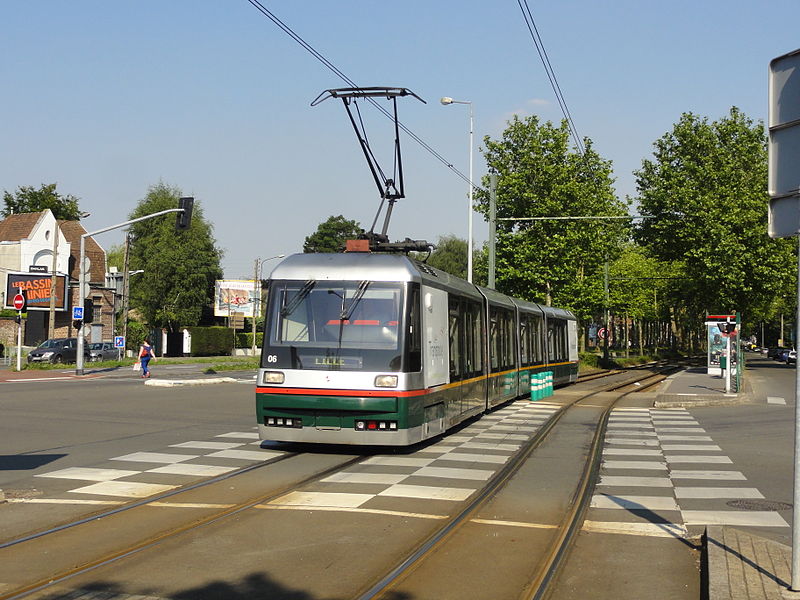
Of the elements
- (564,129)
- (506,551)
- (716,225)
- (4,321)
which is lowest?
(506,551)

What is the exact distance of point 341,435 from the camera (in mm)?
12820

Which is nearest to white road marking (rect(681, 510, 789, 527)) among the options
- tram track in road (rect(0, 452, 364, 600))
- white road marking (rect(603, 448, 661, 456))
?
tram track in road (rect(0, 452, 364, 600))

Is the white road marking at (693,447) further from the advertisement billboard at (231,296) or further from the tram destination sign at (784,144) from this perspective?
the advertisement billboard at (231,296)

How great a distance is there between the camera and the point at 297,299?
13305 mm

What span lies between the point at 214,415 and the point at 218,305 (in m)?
62.8

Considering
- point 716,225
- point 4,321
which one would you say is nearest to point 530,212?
point 716,225

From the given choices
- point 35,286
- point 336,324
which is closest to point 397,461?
point 336,324

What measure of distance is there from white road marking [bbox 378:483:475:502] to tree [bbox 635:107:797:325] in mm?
41869

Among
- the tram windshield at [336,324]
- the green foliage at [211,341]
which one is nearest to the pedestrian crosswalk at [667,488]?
Answer: the tram windshield at [336,324]

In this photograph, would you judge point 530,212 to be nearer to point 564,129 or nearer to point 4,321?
point 564,129

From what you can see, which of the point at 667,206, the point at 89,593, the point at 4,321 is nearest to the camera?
the point at 89,593

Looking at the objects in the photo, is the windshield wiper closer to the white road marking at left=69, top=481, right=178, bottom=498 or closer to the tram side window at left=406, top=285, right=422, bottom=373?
the tram side window at left=406, top=285, right=422, bottom=373

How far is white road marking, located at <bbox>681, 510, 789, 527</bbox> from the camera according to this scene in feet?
29.4

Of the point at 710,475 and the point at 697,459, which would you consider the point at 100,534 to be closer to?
the point at 710,475
